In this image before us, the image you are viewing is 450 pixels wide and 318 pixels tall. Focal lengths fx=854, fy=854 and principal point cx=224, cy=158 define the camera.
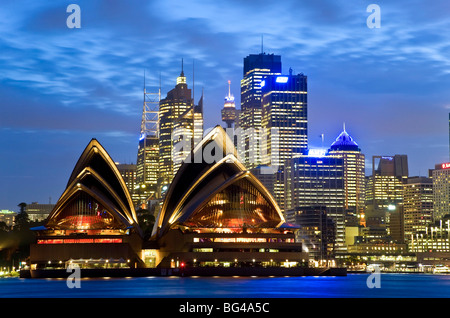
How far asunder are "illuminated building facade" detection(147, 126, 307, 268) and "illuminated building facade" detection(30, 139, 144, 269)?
7.83 m

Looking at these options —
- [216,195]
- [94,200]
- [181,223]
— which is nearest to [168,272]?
[181,223]

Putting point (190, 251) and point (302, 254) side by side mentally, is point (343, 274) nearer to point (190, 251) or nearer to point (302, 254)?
point (302, 254)

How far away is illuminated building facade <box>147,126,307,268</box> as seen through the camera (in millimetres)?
148875

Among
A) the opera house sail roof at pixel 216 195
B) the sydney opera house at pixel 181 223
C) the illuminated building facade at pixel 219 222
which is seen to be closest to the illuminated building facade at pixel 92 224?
the sydney opera house at pixel 181 223

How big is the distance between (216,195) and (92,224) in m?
22.7

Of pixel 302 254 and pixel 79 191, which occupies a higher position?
pixel 79 191

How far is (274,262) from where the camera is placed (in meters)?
151

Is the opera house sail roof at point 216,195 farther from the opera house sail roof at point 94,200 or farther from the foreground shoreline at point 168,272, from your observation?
the opera house sail roof at point 94,200

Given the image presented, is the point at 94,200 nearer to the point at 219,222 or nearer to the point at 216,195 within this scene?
the point at 216,195

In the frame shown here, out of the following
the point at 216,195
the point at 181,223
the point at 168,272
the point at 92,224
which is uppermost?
the point at 216,195

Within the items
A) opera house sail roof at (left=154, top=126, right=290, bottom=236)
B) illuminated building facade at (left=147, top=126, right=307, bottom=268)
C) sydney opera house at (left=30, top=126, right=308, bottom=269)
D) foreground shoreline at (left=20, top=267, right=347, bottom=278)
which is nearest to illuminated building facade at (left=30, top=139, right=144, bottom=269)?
sydney opera house at (left=30, top=126, right=308, bottom=269)

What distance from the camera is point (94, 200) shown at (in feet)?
496
